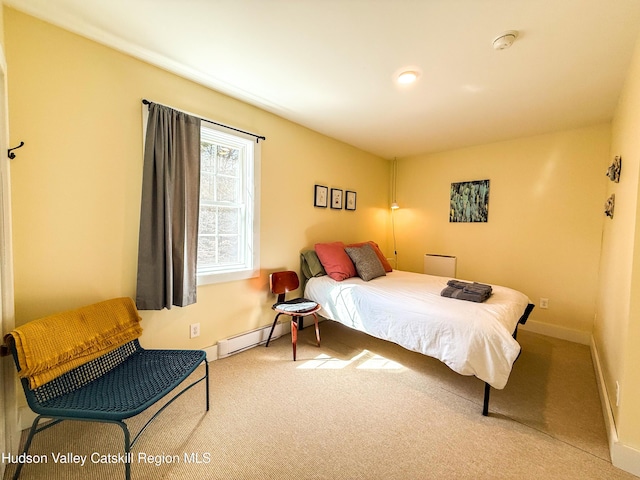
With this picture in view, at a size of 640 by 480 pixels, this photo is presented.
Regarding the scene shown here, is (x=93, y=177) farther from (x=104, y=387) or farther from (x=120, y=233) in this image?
(x=104, y=387)

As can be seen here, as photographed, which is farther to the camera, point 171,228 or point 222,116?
point 222,116

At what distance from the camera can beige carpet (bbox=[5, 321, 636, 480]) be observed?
53.0 inches

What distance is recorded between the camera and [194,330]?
2266 mm

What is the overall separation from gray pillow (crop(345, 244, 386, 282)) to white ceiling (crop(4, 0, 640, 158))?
1.55m

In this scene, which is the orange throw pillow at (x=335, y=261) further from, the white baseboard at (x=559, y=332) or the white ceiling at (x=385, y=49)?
the white baseboard at (x=559, y=332)

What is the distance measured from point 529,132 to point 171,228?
3966 millimetres

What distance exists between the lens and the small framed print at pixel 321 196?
3.29 m

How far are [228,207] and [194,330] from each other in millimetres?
1170

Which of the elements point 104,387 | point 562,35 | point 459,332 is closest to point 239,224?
point 104,387

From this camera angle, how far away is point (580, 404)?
188 cm

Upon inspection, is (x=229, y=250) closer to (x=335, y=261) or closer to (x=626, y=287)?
(x=335, y=261)

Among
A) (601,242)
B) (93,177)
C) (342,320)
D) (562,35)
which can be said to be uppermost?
(562,35)

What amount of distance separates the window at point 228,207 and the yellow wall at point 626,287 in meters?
2.69

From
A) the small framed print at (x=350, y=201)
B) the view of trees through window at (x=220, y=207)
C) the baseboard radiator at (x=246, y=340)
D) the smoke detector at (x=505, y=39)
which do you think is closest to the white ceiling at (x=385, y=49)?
the smoke detector at (x=505, y=39)
